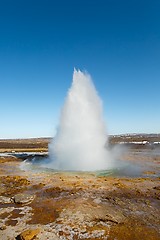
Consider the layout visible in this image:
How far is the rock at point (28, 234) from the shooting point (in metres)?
12.0

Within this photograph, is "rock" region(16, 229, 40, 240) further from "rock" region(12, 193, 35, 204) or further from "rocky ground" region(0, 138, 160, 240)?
"rock" region(12, 193, 35, 204)

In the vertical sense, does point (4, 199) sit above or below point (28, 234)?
above

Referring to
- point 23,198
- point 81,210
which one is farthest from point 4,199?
point 81,210

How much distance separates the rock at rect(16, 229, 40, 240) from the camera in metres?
12.0

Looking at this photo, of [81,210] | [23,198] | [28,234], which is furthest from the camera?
[23,198]

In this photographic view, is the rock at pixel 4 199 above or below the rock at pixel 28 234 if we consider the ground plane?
above

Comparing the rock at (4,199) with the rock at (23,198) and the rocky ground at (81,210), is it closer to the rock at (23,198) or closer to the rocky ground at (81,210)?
the rocky ground at (81,210)

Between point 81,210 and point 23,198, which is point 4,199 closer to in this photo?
point 23,198

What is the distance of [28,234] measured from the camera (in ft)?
40.5

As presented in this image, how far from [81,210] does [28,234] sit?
4639 mm

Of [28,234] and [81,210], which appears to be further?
[81,210]

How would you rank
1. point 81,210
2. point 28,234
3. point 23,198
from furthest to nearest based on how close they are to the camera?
point 23,198, point 81,210, point 28,234

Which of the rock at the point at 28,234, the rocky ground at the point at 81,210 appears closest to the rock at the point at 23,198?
the rocky ground at the point at 81,210

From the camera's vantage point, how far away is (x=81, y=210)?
1602 cm
